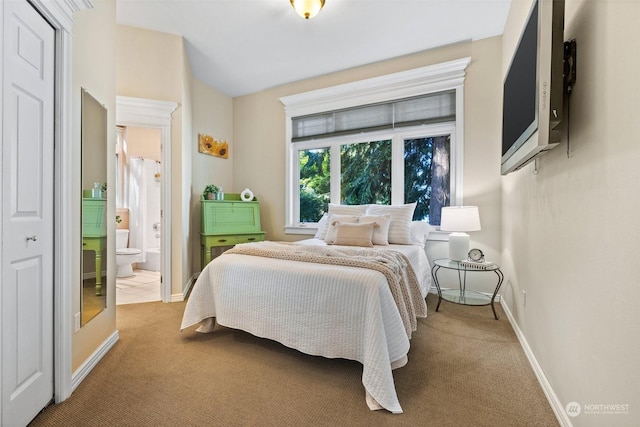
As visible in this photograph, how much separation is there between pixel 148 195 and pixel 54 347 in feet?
12.9

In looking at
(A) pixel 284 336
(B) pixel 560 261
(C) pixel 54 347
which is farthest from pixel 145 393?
(B) pixel 560 261

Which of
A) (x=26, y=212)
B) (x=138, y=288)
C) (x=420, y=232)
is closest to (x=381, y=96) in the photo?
(x=420, y=232)

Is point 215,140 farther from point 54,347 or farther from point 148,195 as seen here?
point 54,347

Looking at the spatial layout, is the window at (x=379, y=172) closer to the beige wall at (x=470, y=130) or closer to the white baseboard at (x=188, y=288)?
the beige wall at (x=470, y=130)

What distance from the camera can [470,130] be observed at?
10.7 ft

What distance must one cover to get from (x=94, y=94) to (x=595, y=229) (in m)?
2.89

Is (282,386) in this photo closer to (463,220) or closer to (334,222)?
(334,222)

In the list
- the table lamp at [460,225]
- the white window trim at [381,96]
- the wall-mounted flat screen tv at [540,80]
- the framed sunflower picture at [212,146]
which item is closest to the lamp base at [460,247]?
the table lamp at [460,225]

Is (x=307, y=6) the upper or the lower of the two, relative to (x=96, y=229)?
upper

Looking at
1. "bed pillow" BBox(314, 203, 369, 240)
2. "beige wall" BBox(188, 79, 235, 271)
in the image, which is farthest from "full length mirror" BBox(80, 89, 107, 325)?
"bed pillow" BBox(314, 203, 369, 240)

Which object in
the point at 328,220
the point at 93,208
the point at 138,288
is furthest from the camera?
the point at 138,288

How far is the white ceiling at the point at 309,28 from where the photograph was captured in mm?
2744

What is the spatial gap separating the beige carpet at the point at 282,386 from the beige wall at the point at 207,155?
6.27ft

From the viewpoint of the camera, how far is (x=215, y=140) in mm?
4418
